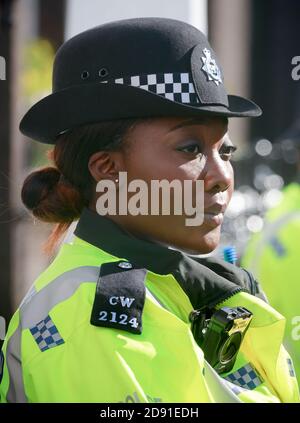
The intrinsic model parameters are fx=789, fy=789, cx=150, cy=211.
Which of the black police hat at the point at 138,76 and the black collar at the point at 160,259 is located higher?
the black police hat at the point at 138,76

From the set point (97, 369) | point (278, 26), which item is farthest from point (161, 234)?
point (278, 26)

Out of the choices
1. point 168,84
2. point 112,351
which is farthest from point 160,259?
point 168,84

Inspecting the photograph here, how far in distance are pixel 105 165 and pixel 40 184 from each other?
0.81 ft

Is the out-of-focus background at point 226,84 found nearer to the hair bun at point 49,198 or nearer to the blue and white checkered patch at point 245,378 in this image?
the hair bun at point 49,198

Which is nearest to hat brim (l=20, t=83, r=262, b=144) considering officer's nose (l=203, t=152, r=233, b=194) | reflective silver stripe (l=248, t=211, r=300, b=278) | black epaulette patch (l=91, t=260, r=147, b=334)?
officer's nose (l=203, t=152, r=233, b=194)

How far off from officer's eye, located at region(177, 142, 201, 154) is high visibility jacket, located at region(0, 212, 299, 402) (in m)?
0.23

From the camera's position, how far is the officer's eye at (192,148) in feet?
5.58

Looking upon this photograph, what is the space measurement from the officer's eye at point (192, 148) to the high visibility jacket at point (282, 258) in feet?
4.07

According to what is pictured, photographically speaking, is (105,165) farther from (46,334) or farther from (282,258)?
(282,258)

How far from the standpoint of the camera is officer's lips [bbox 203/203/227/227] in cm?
175

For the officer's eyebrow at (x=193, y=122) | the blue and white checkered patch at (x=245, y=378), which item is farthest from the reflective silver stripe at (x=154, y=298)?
the officer's eyebrow at (x=193, y=122)

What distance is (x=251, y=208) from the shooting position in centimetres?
504

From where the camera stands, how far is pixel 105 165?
5.81 ft
